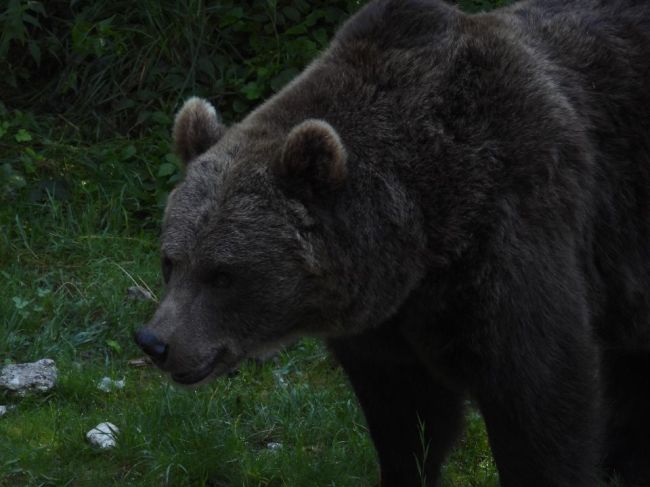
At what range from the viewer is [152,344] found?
196 inches

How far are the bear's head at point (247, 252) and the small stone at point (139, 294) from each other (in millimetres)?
2831

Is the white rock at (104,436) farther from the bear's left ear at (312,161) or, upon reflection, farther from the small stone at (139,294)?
the bear's left ear at (312,161)

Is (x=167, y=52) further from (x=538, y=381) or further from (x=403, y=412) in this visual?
(x=538, y=381)

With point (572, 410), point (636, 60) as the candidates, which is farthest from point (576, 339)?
point (636, 60)

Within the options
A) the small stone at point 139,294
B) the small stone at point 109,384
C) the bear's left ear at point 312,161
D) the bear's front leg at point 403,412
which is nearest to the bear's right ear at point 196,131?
the bear's left ear at point 312,161

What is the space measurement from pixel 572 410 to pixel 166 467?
6.25 feet

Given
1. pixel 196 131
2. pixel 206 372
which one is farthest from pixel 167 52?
pixel 206 372

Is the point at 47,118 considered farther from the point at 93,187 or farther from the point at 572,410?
the point at 572,410

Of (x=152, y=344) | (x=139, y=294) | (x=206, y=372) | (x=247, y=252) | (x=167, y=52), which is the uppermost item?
(x=247, y=252)

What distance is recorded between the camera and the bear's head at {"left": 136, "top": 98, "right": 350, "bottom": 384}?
4941 mm

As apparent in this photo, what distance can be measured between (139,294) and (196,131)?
270 cm

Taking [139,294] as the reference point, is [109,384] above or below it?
above

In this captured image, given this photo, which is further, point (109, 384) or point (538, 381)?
point (109, 384)

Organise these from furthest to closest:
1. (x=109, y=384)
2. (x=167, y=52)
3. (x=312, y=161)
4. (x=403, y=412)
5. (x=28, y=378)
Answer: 1. (x=167, y=52)
2. (x=109, y=384)
3. (x=28, y=378)
4. (x=403, y=412)
5. (x=312, y=161)
